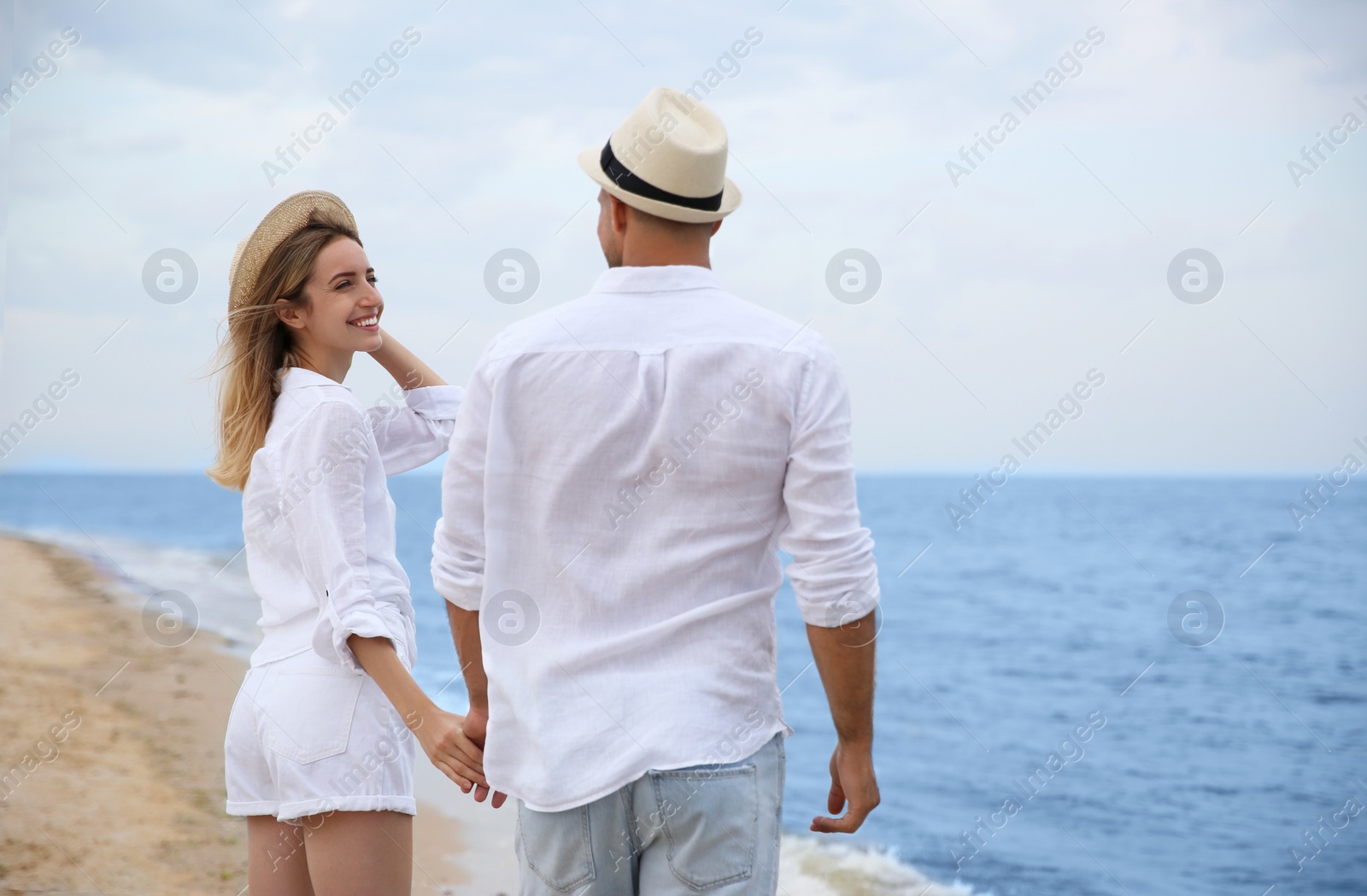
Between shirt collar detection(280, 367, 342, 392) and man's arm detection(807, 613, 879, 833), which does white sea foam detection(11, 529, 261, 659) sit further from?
man's arm detection(807, 613, 879, 833)

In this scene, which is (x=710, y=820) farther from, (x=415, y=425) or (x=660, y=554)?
(x=415, y=425)

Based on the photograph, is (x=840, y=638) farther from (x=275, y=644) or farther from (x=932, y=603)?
(x=932, y=603)

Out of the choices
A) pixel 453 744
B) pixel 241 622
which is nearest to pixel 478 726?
pixel 453 744

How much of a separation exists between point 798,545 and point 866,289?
2.73 meters

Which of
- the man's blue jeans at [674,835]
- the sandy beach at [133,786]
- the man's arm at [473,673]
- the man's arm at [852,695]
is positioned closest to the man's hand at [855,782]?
the man's arm at [852,695]

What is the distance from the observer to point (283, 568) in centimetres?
188

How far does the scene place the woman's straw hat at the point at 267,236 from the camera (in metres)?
1.98

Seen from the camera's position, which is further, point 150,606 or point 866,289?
point 150,606

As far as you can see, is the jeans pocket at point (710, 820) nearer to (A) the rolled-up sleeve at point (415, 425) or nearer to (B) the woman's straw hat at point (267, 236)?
(A) the rolled-up sleeve at point (415, 425)

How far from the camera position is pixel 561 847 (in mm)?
1521

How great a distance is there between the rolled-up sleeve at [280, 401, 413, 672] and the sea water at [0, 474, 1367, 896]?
4.69 metres

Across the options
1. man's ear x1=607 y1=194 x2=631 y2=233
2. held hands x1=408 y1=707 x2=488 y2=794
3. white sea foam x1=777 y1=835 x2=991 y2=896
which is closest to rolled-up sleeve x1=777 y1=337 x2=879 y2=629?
man's ear x1=607 y1=194 x2=631 y2=233

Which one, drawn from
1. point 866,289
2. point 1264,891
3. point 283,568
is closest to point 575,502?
point 283,568

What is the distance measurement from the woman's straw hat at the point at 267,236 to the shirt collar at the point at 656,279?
74 centimetres
